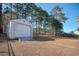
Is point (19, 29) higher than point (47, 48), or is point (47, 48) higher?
point (19, 29)

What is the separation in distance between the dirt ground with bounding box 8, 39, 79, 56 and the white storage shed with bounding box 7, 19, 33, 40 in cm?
6

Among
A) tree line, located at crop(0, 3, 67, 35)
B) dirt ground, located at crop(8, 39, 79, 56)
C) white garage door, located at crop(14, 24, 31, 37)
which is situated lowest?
dirt ground, located at crop(8, 39, 79, 56)

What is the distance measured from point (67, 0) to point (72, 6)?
0.24 feet

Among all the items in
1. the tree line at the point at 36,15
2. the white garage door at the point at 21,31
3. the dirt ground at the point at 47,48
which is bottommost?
the dirt ground at the point at 47,48

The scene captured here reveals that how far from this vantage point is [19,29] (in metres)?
1.97

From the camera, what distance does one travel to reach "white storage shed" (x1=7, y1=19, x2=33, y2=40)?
1.97 m

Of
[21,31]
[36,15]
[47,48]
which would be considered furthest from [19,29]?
[47,48]

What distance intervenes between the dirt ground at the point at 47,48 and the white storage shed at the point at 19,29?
0.19 feet

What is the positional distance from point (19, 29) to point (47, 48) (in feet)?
1.03

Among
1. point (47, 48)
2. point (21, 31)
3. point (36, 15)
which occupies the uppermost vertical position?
point (36, 15)

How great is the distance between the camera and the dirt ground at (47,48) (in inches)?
77.9

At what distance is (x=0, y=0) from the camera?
198cm

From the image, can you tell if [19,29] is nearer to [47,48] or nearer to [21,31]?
[21,31]

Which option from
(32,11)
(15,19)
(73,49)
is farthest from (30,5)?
(73,49)
